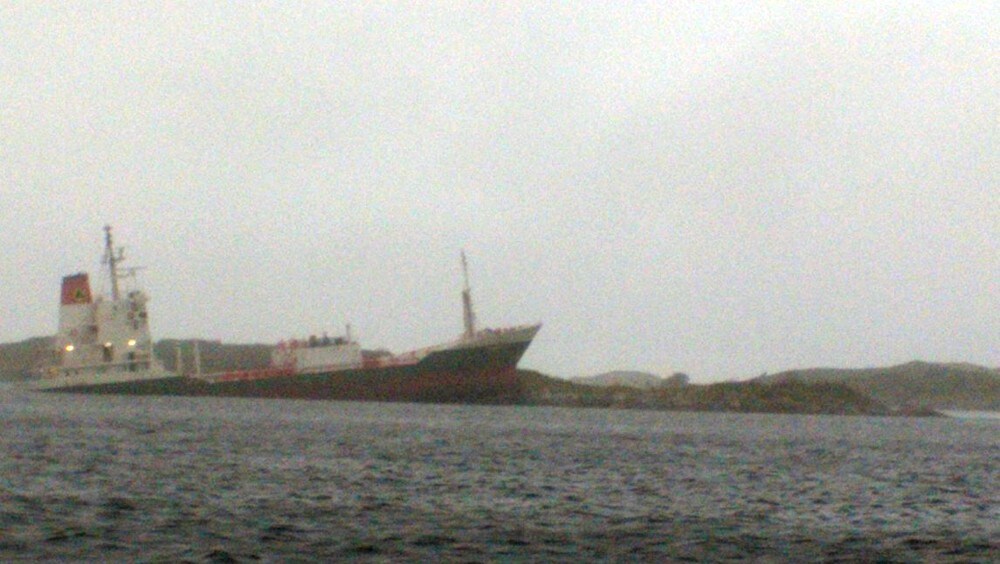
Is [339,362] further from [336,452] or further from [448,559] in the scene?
[448,559]

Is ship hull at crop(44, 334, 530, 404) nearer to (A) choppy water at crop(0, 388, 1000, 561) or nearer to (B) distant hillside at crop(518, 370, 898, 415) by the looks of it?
(B) distant hillside at crop(518, 370, 898, 415)

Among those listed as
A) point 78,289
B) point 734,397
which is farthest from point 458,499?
point 734,397

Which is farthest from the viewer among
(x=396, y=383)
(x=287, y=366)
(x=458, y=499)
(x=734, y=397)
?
(x=734, y=397)

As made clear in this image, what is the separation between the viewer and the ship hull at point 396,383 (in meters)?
70.8

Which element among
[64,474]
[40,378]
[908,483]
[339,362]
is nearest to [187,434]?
[64,474]

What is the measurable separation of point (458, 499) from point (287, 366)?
2235 inches

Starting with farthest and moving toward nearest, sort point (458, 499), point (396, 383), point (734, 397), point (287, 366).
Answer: point (734, 397) < point (287, 366) < point (396, 383) < point (458, 499)

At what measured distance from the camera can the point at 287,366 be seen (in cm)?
7650

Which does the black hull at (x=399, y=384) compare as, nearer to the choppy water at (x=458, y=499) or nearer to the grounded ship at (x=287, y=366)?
the grounded ship at (x=287, y=366)

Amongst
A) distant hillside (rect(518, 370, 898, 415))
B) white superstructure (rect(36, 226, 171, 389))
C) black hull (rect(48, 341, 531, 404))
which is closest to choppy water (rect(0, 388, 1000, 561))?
black hull (rect(48, 341, 531, 404))

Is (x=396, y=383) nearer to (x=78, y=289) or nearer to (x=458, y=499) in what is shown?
(x=78, y=289)

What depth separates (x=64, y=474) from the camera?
72.1 ft

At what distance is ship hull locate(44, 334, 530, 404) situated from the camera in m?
70.8

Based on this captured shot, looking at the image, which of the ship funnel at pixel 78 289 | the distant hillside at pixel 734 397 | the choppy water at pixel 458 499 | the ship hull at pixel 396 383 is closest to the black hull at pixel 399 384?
the ship hull at pixel 396 383
